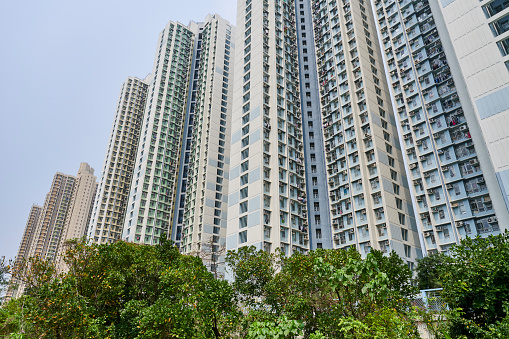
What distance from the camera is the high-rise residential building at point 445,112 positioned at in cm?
3422

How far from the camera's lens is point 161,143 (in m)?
85.9

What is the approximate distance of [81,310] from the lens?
15.6 m

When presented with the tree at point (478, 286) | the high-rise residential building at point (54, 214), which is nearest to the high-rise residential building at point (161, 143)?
the tree at point (478, 286)

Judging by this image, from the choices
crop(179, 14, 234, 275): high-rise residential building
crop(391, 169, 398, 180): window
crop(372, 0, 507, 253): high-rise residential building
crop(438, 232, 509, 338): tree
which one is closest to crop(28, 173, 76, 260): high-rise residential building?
crop(179, 14, 234, 275): high-rise residential building

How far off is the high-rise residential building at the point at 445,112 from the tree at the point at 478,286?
2290cm

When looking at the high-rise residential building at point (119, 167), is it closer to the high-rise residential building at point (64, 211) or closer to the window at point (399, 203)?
the high-rise residential building at point (64, 211)

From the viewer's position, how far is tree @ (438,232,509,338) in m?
12.8

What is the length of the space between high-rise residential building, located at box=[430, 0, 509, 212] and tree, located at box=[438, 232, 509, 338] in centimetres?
2097

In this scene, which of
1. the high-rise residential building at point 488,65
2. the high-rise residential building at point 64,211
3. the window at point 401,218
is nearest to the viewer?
the high-rise residential building at point 488,65

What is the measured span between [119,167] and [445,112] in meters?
86.1

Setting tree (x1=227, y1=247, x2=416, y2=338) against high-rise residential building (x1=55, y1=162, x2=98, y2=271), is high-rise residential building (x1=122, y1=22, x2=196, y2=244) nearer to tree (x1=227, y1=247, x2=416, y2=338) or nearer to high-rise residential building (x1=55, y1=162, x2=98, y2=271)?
tree (x1=227, y1=247, x2=416, y2=338)

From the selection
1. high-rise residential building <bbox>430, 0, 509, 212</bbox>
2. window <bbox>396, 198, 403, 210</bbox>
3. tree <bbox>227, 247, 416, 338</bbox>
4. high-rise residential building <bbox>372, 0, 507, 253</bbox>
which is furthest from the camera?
window <bbox>396, 198, 403, 210</bbox>

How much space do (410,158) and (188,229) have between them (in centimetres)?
4795

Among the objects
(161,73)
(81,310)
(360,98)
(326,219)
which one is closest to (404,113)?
(360,98)
